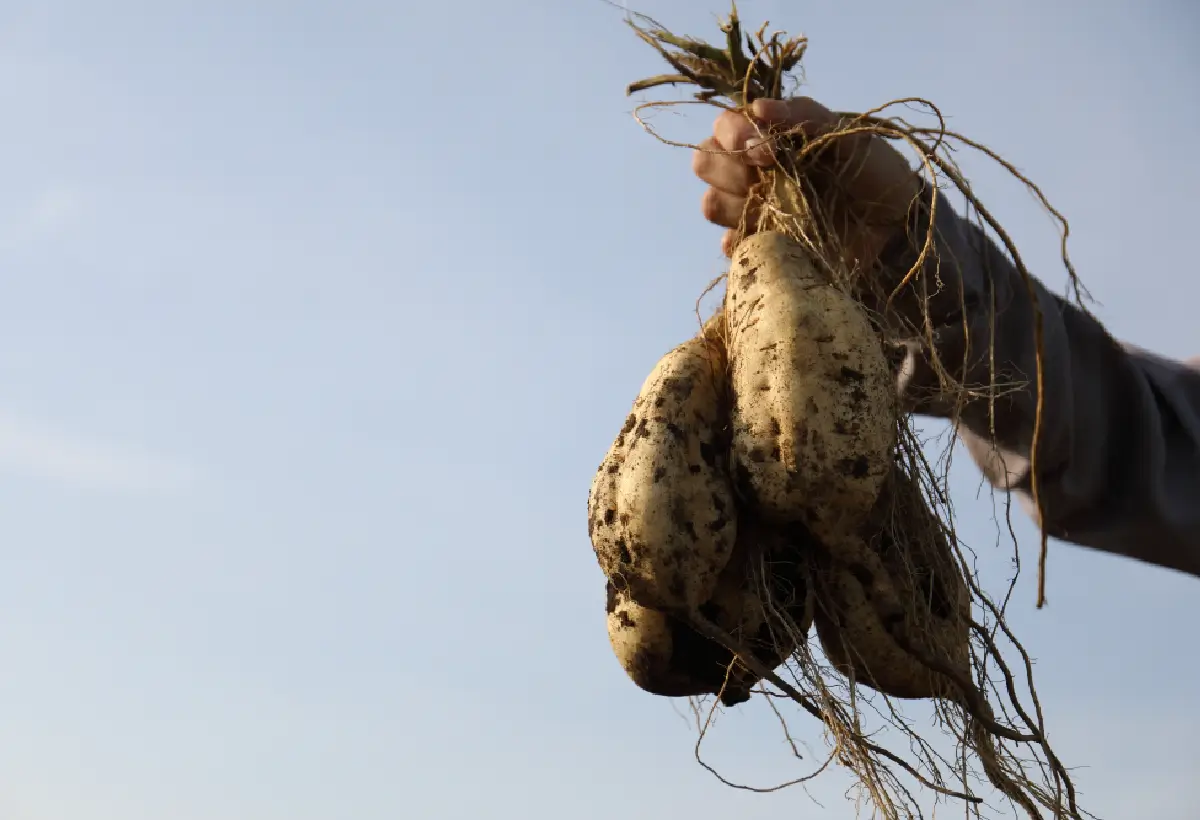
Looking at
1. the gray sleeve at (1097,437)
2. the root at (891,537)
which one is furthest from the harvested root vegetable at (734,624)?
the gray sleeve at (1097,437)

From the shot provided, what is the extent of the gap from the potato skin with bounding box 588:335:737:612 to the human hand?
356 mm

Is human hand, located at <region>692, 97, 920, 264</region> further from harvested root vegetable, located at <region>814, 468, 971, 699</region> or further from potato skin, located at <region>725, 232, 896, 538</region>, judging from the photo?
harvested root vegetable, located at <region>814, 468, 971, 699</region>

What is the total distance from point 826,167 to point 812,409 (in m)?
0.44

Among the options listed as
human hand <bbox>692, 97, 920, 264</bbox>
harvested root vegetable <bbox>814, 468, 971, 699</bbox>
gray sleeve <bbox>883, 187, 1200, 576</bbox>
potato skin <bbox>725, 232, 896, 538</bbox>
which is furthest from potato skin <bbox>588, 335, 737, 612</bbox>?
gray sleeve <bbox>883, 187, 1200, 576</bbox>

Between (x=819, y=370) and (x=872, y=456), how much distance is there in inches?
4.3

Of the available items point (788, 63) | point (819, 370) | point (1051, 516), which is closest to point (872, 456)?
point (819, 370)

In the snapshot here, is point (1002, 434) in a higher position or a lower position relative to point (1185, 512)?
higher

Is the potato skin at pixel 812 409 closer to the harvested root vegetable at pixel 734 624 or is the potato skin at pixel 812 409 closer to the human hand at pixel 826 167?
the harvested root vegetable at pixel 734 624

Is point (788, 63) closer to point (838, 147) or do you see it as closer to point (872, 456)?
point (838, 147)

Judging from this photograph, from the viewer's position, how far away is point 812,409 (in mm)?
1056

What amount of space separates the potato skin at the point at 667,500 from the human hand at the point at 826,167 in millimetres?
356

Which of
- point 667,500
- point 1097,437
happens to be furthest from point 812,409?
point 1097,437

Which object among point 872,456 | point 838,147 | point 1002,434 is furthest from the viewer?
point 1002,434

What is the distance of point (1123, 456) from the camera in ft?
6.26
